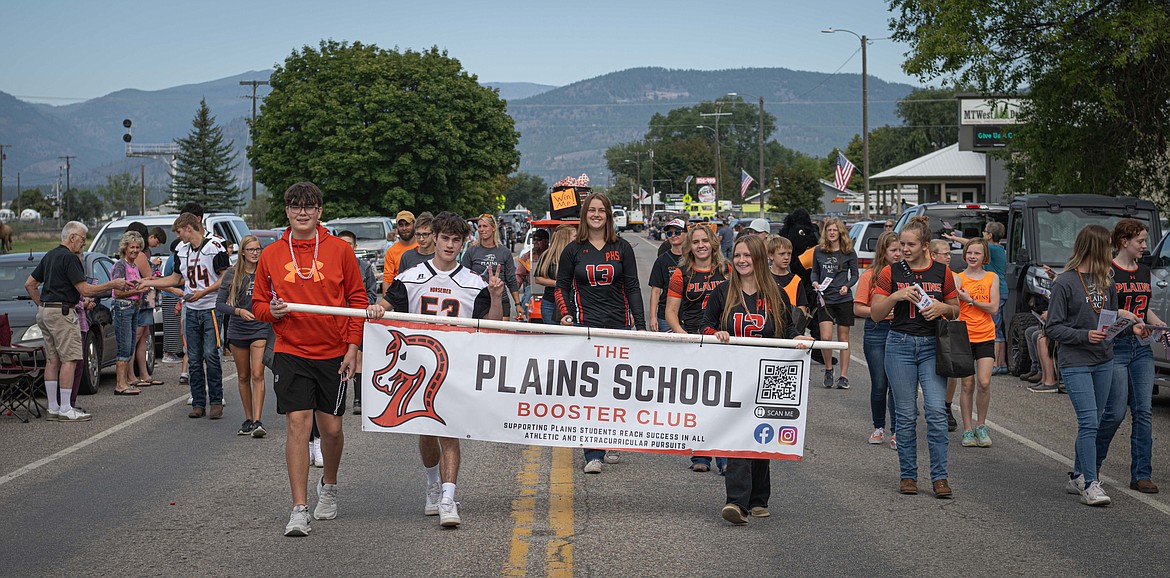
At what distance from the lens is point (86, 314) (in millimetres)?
13016

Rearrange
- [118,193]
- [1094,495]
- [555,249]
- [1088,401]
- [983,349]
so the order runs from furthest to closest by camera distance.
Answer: [118,193] → [555,249] → [983,349] → [1088,401] → [1094,495]

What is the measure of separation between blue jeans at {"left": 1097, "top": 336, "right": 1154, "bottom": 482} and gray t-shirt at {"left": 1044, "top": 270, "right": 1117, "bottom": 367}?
0.26m

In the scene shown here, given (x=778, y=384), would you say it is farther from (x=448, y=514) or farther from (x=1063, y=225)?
(x=1063, y=225)

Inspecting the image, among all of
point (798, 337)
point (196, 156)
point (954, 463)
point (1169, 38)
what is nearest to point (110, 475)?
point (798, 337)

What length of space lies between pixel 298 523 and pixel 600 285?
3119 millimetres

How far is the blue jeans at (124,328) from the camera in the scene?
1427 cm

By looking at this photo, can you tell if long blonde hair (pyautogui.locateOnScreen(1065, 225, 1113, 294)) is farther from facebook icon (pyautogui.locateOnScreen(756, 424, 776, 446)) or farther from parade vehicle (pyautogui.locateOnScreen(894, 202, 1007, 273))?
parade vehicle (pyautogui.locateOnScreen(894, 202, 1007, 273))

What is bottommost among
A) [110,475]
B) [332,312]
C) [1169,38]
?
[110,475]

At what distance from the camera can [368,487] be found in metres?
8.59

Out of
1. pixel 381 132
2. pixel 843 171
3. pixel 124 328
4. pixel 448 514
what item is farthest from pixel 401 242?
pixel 381 132

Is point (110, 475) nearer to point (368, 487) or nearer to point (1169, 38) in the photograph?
point (368, 487)

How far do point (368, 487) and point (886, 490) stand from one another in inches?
139

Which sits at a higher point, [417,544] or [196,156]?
[196,156]

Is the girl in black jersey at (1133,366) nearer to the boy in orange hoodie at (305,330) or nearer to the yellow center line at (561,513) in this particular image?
the yellow center line at (561,513)
